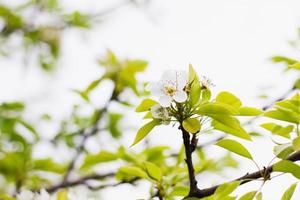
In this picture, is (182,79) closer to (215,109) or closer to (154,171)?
(215,109)

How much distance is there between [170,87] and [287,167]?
0.88 feet

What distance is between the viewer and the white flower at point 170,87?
985 millimetres

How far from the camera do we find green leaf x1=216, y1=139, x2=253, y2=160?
1064mm

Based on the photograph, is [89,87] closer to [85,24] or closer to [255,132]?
[255,132]

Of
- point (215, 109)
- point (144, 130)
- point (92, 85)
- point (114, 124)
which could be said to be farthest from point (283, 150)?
point (114, 124)

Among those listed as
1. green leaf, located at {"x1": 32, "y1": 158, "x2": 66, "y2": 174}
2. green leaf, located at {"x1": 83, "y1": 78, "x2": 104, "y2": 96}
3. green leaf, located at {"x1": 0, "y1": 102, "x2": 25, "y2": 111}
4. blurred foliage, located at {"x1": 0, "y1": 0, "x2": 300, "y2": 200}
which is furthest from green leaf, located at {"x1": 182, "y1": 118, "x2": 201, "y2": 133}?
green leaf, located at {"x1": 0, "y1": 102, "x2": 25, "y2": 111}

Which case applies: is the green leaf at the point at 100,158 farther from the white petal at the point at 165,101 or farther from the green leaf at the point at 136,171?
the white petal at the point at 165,101

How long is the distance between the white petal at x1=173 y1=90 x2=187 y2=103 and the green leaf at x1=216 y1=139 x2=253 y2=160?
141mm

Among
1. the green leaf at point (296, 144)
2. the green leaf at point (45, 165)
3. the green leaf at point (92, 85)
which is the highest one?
the green leaf at point (92, 85)

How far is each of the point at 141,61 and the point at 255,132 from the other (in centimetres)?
56

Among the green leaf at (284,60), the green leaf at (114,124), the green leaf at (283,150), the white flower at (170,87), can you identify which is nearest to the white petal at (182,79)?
the white flower at (170,87)

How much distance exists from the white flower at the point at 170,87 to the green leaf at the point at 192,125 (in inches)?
1.8

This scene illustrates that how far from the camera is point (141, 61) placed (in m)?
2.10

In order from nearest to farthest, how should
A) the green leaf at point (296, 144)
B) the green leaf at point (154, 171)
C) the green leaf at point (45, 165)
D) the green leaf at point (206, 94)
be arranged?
the green leaf at point (296, 144) → the green leaf at point (206, 94) → the green leaf at point (154, 171) → the green leaf at point (45, 165)
